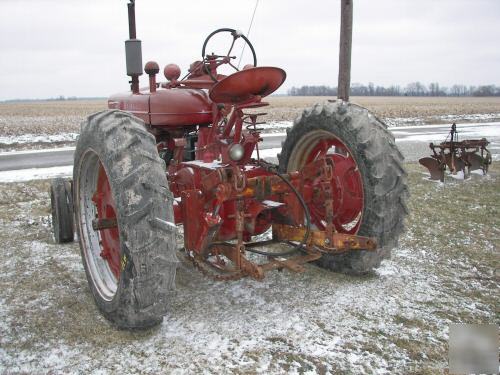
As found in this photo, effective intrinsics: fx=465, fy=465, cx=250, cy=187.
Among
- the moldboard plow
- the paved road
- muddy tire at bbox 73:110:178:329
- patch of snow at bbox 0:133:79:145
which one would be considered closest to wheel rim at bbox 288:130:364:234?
muddy tire at bbox 73:110:178:329

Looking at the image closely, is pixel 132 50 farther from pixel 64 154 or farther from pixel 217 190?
pixel 64 154

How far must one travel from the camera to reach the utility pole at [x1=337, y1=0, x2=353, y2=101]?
7594 millimetres

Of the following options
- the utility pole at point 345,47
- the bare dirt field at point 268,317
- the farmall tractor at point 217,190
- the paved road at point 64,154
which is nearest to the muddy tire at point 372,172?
the farmall tractor at point 217,190

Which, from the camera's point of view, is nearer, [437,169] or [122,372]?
[122,372]

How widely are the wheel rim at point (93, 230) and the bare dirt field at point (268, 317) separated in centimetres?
27

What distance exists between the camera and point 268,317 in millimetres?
3342

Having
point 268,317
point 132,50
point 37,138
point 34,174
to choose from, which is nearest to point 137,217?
point 268,317

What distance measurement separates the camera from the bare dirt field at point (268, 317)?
2.79 metres

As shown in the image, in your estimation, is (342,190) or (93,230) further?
(342,190)

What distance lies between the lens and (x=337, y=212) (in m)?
4.01

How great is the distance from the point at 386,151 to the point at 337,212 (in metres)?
0.72

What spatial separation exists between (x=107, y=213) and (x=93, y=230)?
177 millimetres

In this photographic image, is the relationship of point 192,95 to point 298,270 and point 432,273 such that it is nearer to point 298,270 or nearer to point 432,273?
point 298,270

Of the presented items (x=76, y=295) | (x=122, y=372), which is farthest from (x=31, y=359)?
(x=76, y=295)
